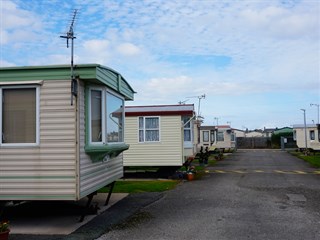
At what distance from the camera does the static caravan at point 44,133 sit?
25.5ft

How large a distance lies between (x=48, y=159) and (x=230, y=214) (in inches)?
165

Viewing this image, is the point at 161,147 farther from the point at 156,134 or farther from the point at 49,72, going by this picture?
the point at 49,72

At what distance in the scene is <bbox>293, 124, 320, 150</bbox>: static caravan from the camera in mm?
37938

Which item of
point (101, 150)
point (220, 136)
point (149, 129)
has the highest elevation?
point (220, 136)

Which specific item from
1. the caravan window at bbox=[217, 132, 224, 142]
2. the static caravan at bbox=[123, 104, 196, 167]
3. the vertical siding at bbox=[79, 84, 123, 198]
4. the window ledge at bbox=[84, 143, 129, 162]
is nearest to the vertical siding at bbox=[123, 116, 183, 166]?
the static caravan at bbox=[123, 104, 196, 167]

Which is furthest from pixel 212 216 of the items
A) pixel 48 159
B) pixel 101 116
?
pixel 48 159

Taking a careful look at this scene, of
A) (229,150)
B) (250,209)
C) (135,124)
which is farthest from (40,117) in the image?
(229,150)

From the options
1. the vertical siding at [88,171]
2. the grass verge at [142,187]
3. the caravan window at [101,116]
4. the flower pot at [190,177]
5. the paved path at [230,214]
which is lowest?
the paved path at [230,214]

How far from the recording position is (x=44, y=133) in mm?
7871

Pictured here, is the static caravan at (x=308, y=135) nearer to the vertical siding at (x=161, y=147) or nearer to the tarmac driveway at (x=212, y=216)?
the vertical siding at (x=161, y=147)

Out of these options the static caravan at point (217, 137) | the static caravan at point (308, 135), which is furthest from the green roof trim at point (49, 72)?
the static caravan at point (217, 137)

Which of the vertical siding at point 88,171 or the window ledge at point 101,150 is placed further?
the window ledge at point 101,150

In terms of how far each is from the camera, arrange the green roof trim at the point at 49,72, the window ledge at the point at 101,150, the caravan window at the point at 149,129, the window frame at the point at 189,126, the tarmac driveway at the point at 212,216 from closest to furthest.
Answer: the tarmac driveway at the point at 212,216 < the green roof trim at the point at 49,72 < the window ledge at the point at 101,150 < the caravan window at the point at 149,129 < the window frame at the point at 189,126

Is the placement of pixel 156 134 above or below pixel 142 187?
above
